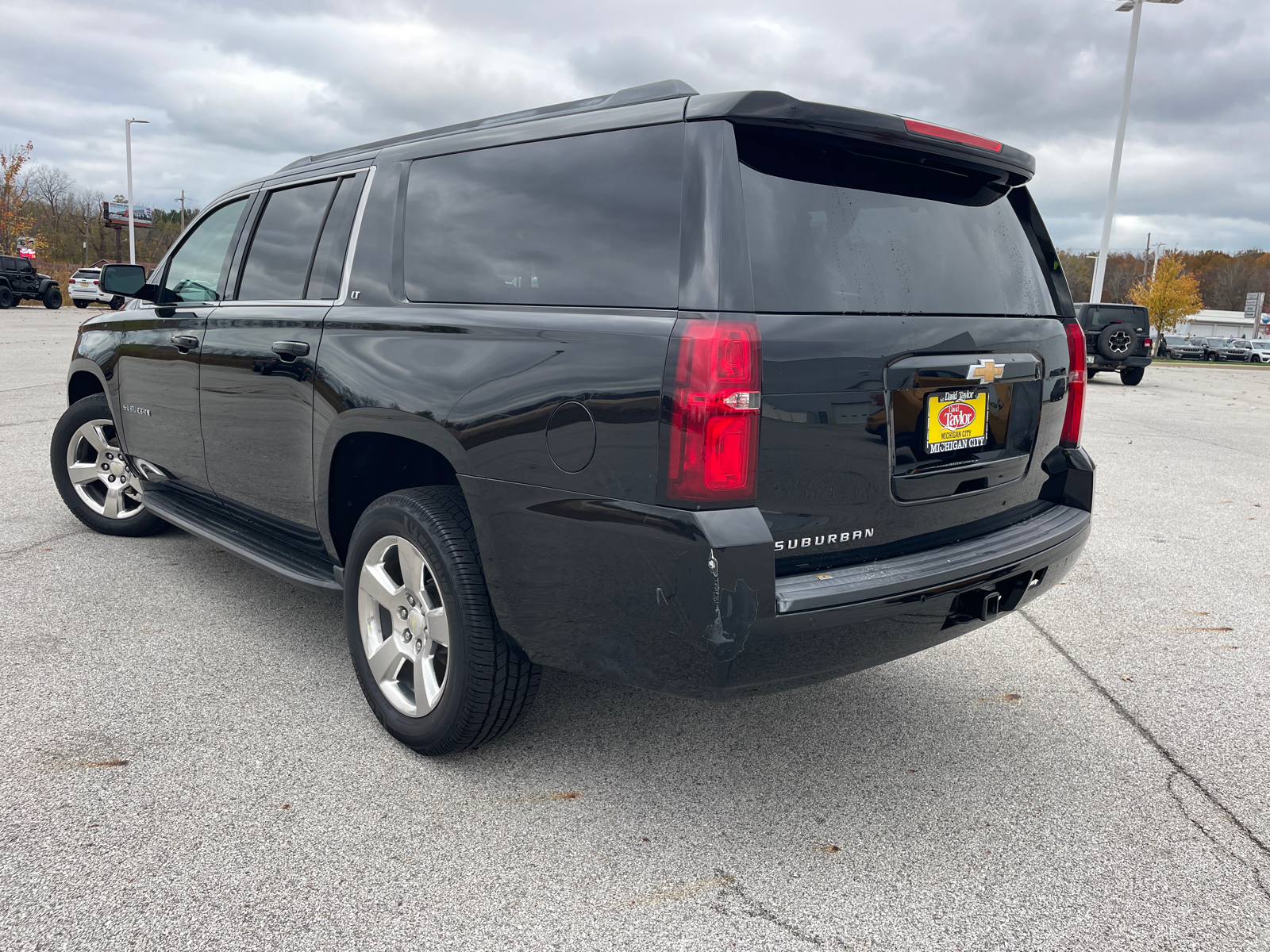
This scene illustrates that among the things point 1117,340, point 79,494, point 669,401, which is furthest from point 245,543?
point 1117,340

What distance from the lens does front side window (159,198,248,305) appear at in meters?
4.10

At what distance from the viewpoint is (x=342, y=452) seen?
10.3 ft

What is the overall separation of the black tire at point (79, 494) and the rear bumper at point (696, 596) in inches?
135

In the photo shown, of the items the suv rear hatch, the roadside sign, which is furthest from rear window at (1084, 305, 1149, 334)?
the roadside sign

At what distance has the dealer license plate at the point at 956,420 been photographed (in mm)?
2480

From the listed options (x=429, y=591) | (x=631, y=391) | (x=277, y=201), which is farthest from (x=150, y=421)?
(x=631, y=391)

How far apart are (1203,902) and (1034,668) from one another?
1.54m

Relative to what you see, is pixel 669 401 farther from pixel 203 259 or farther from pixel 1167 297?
pixel 1167 297

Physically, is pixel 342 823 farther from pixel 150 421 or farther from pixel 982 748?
pixel 150 421

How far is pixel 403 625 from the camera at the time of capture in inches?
114

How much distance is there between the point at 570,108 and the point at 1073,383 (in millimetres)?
1887

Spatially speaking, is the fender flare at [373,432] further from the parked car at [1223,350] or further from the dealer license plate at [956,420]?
the parked car at [1223,350]

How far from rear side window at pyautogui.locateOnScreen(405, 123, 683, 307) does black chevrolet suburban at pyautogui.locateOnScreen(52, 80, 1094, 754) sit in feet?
0.03

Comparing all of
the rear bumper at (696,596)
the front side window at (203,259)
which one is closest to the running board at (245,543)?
the front side window at (203,259)
